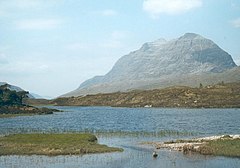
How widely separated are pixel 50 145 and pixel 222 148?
3122 centimetres

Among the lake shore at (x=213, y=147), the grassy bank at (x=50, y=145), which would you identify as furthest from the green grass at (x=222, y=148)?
A: the grassy bank at (x=50, y=145)

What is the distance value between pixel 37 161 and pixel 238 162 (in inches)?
1169

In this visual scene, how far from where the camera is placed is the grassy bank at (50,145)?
62.3m

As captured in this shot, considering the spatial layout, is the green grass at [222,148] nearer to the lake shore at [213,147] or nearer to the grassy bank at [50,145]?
the lake shore at [213,147]

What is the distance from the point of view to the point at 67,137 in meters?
79.3

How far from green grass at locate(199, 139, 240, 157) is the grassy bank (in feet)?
52.5

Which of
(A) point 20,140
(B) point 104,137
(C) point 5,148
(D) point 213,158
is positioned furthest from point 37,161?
(B) point 104,137

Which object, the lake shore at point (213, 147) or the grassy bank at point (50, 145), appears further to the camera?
the grassy bank at point (50, 145)

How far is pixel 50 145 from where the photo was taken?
68.5 meters

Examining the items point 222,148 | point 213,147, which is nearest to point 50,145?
point 213,147

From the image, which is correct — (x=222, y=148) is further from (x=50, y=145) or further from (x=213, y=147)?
(x=50, y=145)

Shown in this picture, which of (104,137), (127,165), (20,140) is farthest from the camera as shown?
(104,137)

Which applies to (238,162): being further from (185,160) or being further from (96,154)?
(96,154)

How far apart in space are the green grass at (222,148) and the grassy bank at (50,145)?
16.0 metres
